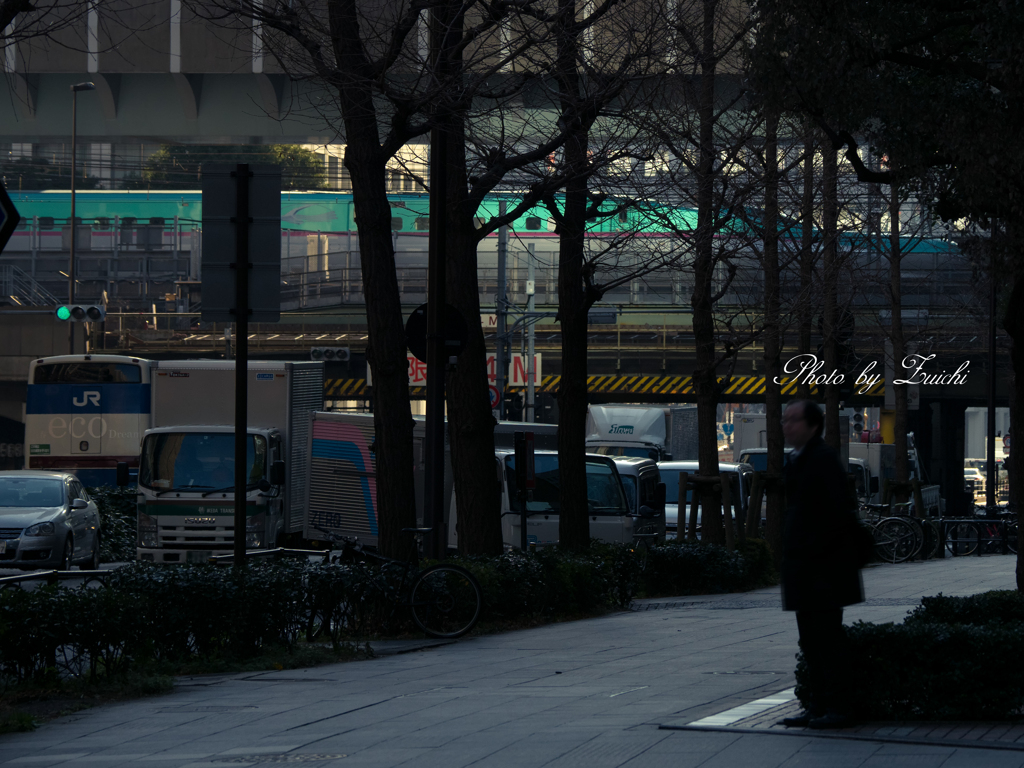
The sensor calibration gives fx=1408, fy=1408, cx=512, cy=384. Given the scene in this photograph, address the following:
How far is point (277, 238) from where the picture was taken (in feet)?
37.8

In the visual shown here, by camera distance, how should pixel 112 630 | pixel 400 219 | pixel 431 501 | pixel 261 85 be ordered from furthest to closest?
pixel 261 85
pixel 400 219
pixel 431 501
pixel 112 630

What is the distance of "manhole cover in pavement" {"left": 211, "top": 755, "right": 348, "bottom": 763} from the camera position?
6.79 meters

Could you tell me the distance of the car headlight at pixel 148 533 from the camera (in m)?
23.3

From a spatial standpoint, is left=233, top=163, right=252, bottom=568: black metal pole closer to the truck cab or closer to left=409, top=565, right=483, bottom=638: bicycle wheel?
left=409, top=565, right=483, bottom=638: bicycle wheel

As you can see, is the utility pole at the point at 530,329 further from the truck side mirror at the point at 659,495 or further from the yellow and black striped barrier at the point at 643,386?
the truck side mirror at the point at 659,495

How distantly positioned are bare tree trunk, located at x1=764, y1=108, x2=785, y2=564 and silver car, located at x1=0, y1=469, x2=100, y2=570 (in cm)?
1119

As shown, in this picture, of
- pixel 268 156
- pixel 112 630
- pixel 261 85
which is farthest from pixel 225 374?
pixel 268 156

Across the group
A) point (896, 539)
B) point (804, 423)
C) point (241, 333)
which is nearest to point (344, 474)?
point (896, 539)

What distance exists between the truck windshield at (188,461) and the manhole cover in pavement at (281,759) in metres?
16.8

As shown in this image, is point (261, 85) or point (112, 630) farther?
point (261, 85)

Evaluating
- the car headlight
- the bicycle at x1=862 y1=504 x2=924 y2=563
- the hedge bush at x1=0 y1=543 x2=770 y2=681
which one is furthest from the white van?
the bicycle at x1=862 y1=504 x2=924 y2=563

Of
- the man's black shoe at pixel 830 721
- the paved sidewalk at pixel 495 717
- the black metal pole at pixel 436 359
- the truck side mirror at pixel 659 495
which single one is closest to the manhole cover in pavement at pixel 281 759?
the paved sidewalk at pixel 495 717

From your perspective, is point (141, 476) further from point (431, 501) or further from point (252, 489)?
point (431, 501)

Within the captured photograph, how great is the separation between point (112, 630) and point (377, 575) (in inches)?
125
